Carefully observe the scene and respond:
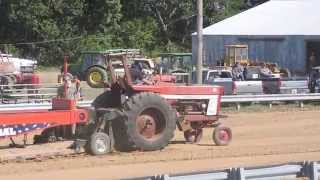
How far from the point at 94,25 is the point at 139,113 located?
52.8 metres

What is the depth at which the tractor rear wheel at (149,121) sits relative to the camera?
15797mm

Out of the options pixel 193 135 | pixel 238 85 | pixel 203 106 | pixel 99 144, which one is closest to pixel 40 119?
pixel 99 144

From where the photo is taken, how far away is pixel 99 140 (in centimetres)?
1569

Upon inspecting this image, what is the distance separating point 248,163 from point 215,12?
6079 cm

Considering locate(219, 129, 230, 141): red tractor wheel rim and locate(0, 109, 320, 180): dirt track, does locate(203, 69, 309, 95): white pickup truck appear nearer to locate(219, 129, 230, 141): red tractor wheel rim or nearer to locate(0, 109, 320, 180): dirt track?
locate(0, 109, 320, 180): dirt track

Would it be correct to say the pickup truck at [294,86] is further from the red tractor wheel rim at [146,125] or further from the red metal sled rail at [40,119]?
the red metal sled rail at [40,119]

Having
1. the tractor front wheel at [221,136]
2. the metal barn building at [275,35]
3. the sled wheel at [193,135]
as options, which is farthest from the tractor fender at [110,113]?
the metal barn building at [275,35]

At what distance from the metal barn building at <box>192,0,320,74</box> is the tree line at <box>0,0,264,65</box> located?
46.6 ft

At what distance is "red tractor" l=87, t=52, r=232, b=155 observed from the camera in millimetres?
15789

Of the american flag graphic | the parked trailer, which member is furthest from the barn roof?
the american flag graphic

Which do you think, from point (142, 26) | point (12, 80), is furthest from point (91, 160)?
point (142, 26)

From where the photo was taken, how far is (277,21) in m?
53.1

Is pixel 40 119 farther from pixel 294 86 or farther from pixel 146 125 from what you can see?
pixel 294 86

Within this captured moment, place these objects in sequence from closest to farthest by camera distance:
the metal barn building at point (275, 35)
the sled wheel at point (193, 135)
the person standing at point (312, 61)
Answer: the sled wheel at point (193, 135) → the person standing at point (312, 61) → the metal barn building at point (275, 35)
